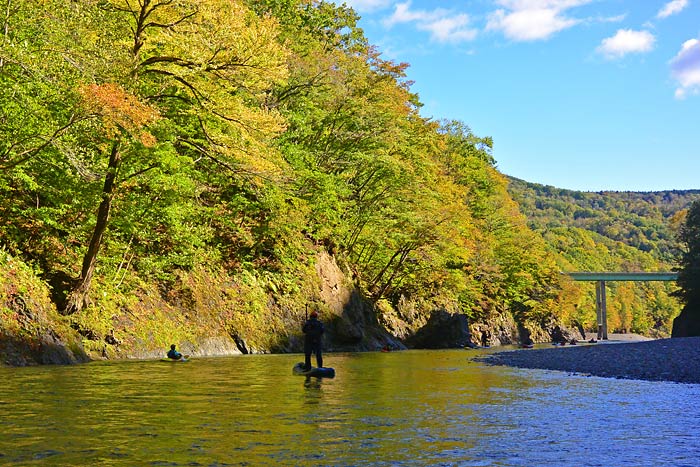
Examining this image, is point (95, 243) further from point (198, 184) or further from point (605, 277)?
point (605, 277)

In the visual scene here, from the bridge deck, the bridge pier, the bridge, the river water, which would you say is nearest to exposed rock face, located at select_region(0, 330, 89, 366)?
the river water

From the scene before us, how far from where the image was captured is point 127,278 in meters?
28.7

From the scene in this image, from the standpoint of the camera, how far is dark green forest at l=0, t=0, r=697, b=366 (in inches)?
837

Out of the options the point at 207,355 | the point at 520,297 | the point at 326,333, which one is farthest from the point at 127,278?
the point at 520,297

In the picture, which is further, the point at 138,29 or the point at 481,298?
the point at 481,298

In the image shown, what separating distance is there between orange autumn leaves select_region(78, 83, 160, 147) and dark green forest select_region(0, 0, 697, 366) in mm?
64

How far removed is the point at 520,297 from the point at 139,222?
63.4 metres

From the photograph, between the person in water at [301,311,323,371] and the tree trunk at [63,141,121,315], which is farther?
the tree trunk at [63,141,121,315]

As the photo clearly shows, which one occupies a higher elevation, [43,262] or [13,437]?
[43,262]

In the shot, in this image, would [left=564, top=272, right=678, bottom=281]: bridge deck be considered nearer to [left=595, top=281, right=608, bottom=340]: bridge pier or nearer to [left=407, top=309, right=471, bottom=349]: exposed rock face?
[left=595, top=281, right=608, bottom=340]: bridge pier

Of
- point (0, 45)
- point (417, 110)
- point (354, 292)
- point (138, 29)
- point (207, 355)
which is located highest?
point (417, 110)

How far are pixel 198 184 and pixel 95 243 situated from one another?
7408mm

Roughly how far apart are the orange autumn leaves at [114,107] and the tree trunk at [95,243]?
9.24ft

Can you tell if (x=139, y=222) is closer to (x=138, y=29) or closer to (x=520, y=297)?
(x=138, y=29)
